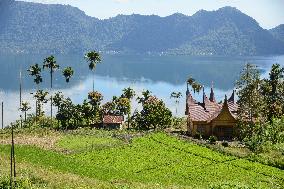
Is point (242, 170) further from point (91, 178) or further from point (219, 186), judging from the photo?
point (219, 186)

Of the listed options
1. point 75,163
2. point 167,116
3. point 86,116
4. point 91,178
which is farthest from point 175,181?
point 86,116

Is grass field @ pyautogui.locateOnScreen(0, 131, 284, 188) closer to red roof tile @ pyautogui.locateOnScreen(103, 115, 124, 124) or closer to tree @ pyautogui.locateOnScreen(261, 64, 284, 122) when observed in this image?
red roof tile @ pyautogui.locateOnScreen(103, 115, 124, 124)

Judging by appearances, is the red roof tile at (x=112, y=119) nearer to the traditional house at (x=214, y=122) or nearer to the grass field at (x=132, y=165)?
the traditional house at (x=214, y=122)

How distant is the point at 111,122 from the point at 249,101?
3238cm

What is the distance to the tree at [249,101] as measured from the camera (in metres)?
65.0

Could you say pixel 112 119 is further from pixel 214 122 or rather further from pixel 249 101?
pixel 249 101

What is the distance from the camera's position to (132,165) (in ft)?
169

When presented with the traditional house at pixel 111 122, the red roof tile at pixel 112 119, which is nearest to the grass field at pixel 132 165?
the traditional house at pixel 111 122

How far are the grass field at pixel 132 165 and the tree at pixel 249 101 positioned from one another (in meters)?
10.4

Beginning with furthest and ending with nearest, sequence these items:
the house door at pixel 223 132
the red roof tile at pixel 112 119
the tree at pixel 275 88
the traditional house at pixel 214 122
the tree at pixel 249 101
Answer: the red roof tile at pixel 112 119
the tree at pixel 275 88
the house door at pixel 223 132
the traditional house at pixel 214 122
the tree at pixel 249 101

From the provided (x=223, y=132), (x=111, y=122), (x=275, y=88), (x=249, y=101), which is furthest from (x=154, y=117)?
(x=275, y=88)

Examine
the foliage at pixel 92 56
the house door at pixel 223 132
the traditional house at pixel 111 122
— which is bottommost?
the traditional house at pixel 111 122

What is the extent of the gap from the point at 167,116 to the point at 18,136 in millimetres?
28998

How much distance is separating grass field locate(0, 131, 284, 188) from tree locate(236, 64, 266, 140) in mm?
10377
